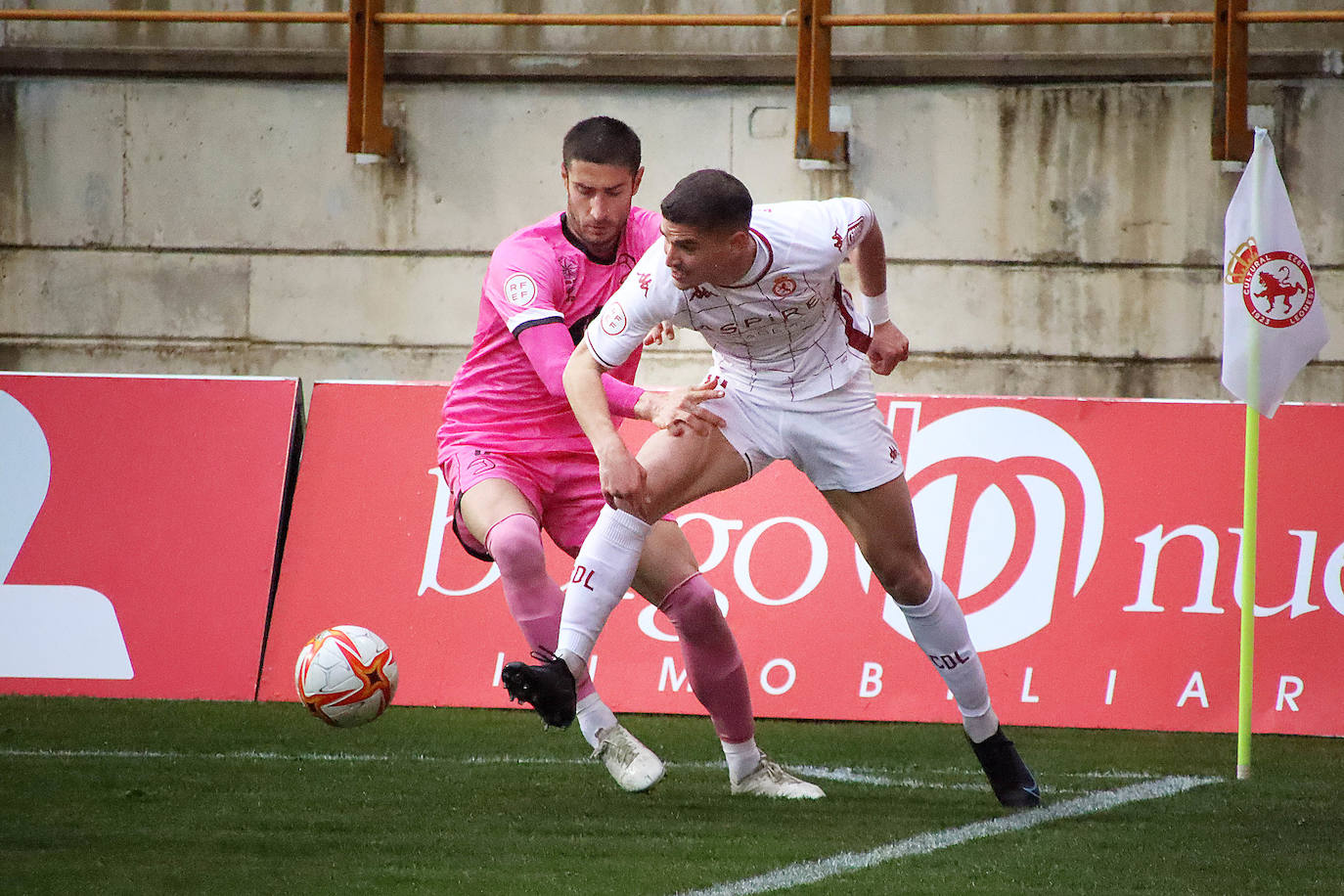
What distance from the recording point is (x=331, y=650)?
5.27 m

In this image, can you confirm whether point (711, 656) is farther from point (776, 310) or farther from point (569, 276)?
point (569, 276)

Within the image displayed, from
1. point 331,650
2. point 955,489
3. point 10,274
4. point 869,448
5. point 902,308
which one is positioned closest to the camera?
point 869,448

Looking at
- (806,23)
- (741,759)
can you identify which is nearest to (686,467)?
(741,759)

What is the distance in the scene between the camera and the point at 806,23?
878 cm

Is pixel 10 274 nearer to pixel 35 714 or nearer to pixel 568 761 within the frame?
pixel 35 714

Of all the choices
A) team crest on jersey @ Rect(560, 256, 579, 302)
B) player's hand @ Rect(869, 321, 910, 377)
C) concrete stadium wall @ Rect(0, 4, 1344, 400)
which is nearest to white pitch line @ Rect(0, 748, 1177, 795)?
player's hand @ Rect(869, 321, 910, 377)

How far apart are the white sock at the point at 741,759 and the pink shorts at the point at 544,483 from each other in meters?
0.82

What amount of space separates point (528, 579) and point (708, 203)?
1.37 meters

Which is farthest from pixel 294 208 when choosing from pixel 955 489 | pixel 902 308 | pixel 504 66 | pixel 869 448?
pixel 869 448

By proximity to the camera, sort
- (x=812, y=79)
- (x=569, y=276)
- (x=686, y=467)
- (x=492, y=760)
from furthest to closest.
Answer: (x=812, y=79), (x=492, y=760), (x=569, y=276), (x=686, y=467)

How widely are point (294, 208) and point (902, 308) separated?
339cm

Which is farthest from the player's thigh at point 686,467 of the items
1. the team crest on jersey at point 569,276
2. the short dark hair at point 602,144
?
the short dark hair at point 602,144

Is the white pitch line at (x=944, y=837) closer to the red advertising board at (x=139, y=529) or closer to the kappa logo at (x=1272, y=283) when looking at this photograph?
the kappa logo at (x=1272, y=283)

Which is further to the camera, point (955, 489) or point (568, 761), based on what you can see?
A: point (955, 489)
